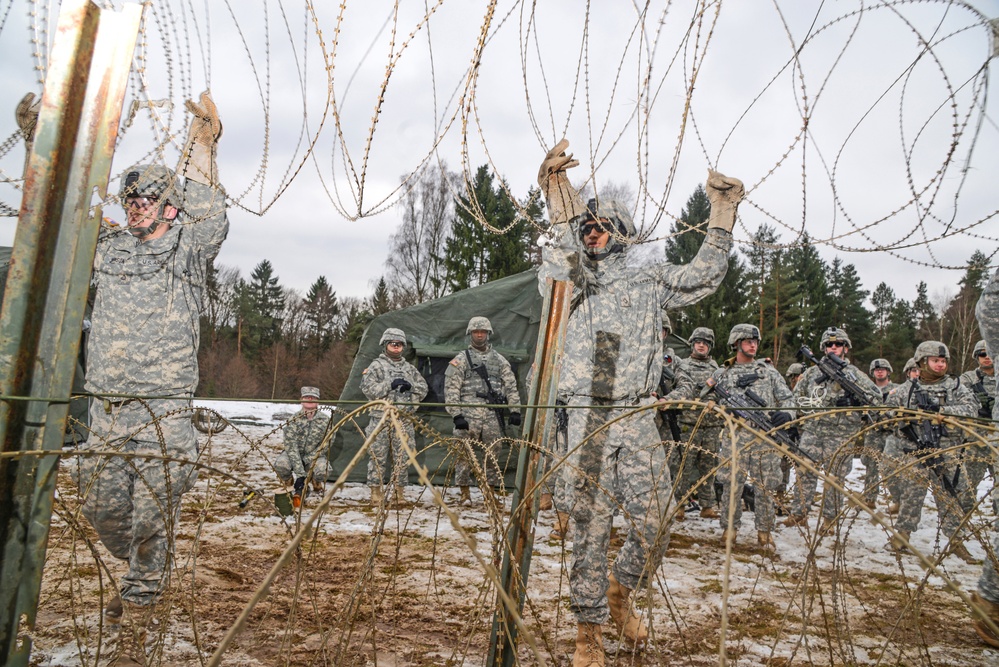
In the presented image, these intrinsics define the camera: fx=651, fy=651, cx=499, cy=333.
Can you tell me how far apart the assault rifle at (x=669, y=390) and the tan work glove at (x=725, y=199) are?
3.56 metres

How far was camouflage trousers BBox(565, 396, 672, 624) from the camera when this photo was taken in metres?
2.78

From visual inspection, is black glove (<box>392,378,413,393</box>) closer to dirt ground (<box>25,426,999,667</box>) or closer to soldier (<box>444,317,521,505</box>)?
soldier (<box>444,317,521,505</box>)

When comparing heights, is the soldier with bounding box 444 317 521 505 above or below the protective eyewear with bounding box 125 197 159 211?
below

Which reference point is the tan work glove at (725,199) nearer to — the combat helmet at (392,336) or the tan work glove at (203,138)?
the tan work glove at (203,138)

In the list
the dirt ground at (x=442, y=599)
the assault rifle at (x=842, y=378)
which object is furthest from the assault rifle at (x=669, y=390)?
the assault rifle at (x=842, y=378)

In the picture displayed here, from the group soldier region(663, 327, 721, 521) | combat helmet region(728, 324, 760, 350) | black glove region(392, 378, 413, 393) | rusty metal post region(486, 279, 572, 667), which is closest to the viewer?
rusty metal post region(486, 279, 572, 667)

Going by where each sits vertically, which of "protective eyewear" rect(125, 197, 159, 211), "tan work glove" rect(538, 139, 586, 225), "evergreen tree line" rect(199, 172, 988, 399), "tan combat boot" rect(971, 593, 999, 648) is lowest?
"tan combat boot" rect(971, 593, 999, 648)

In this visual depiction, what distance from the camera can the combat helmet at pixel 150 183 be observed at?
9.78ft

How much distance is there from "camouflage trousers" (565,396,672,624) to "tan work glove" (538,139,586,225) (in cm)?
89

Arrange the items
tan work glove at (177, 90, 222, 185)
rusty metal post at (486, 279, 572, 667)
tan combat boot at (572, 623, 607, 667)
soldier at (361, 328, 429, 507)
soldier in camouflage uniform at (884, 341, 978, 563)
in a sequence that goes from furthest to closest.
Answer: soldier at (361, 328, 429, 507), soldier in camouflage uniform at (884, 341, 978, 563), tan work glove at (177, 90, 222, 185), tan combat boot at (572, 623, 607, 667), rusty metal post at (486, 279, 572, 667)

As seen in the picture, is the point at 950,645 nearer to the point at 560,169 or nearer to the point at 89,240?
the point at 560,169

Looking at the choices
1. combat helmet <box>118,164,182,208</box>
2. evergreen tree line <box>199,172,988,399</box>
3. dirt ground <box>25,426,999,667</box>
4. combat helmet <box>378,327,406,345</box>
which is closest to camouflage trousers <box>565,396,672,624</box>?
dirt ground <box>25,426,999,667</box>

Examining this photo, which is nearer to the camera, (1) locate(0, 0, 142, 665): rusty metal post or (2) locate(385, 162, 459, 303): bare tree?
(1) locate(0, 0, 142, 665): rusty metal post

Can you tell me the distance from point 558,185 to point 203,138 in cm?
163
